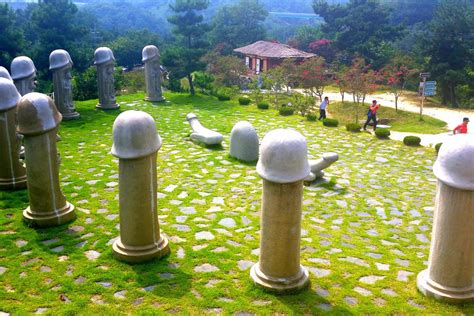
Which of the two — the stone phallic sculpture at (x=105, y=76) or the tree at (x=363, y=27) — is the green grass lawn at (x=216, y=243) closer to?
the stone phallic sculpture at (x=105, y=76)

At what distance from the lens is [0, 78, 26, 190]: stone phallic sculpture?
7801 mm

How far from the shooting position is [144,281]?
→ 555 cm

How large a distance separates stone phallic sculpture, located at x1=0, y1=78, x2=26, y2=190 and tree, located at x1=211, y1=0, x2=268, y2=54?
3830cm

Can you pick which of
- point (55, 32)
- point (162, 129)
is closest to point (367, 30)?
point (55, 32)

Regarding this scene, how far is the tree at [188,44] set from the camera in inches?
835

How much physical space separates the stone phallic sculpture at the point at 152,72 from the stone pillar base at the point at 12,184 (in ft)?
32.9

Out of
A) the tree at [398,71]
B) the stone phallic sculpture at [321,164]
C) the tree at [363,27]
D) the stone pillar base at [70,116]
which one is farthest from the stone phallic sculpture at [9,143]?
the tree at [363,27]

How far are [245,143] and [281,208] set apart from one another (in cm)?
576

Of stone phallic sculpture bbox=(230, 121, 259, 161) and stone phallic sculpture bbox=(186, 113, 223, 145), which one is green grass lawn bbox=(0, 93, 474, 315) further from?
stone phallic sculpture bbox=(186, 113, 223, 145)

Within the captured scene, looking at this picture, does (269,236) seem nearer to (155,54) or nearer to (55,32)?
(155,54)

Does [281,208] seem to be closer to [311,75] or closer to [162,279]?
[162,279]

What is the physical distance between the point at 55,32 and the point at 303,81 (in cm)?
1448

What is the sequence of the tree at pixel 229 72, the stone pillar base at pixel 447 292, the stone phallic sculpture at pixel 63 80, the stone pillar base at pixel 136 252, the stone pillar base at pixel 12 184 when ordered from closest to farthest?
the stone pillar base at pixel 447 292 → the stone pillar base at pixel 136 252 → the stone pillar base at pixel 12 184 → the stone phallic sculpture at pixel 63 80 → the tree at pixel 229 72

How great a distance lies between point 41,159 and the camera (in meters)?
6.65
